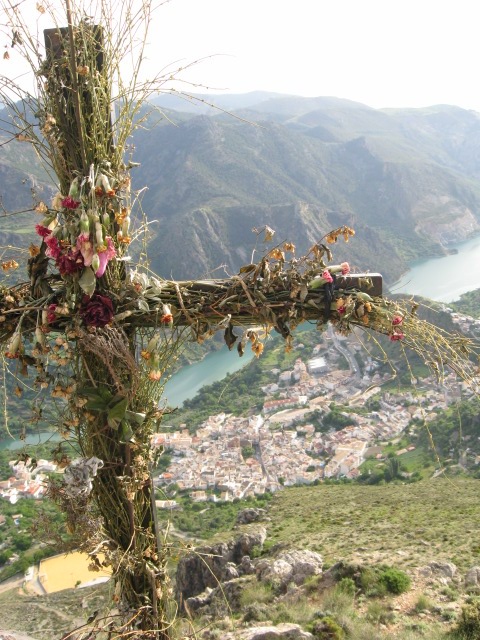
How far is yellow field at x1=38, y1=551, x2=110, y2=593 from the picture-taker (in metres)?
7.86

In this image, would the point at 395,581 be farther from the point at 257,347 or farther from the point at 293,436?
the point at 293,436

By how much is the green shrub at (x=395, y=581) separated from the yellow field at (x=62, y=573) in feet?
17.8

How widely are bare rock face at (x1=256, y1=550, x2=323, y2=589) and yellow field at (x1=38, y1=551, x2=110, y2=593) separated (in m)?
4.17

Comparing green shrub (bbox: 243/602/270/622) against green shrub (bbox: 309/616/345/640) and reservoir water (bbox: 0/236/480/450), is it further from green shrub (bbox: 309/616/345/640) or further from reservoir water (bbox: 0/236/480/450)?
reservoir water (bbox: 0/236/480/450)

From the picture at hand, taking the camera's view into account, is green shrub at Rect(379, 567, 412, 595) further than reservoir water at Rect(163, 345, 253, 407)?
No

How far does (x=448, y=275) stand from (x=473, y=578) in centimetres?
3479

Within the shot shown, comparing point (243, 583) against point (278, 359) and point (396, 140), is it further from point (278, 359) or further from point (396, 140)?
point (396, 140)

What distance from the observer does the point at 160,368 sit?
3.30 ft

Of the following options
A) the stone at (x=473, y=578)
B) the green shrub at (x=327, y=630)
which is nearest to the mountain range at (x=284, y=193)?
the stone at (x=473, y=578)

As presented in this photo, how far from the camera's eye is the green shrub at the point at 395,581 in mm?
2969

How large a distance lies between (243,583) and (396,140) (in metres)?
70.0

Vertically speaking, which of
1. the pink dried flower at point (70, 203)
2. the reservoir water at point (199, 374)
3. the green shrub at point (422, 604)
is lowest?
the reservoir water at point (199, 374)

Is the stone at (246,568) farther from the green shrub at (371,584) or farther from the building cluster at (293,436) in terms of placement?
the building cluster at (293,436)

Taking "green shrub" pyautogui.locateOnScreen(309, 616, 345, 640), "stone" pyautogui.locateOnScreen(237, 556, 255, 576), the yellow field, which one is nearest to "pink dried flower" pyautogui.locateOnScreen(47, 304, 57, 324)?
"green shrub" pyautogui.locateOnScreen(309, 616, 345, 640)
